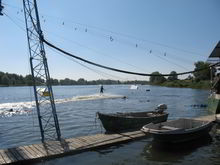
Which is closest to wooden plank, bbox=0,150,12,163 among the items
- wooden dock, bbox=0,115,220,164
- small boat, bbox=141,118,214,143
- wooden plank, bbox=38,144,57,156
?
wooden dock, bbox=0,115,220,164

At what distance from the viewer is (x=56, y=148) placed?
1097cm

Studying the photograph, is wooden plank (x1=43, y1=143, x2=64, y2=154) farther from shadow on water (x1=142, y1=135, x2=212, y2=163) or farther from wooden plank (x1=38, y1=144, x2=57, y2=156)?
shadow on water (x1=142, y1=135, x2=212, y2=163)

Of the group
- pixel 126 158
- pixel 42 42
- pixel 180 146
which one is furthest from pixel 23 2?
pixel 180 146

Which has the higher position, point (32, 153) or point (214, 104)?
point (214, 104)

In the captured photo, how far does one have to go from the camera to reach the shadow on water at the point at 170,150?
11.2m

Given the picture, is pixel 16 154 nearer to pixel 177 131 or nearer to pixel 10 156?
pixel 10 156

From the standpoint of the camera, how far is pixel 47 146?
11.2 metres

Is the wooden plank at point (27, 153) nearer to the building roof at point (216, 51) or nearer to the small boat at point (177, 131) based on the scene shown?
the small boat at point (177, 131)

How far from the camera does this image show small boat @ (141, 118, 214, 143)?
39.4 ft

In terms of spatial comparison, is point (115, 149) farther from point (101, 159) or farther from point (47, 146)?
point (47, 146)

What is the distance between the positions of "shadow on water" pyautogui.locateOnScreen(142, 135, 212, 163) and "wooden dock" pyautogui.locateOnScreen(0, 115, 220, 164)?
1.36m

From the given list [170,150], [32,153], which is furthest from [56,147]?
[170,150]

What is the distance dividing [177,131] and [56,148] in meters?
6.35

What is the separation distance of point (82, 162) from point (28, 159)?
2279 mm
